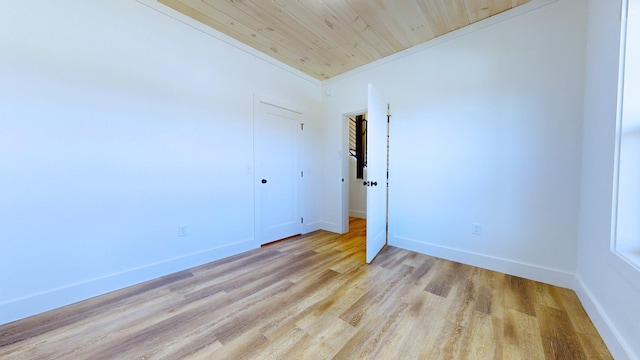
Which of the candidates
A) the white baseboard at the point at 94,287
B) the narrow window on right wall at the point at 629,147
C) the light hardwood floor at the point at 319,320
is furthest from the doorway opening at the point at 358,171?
the narrow window on right wall at the point at 629,147

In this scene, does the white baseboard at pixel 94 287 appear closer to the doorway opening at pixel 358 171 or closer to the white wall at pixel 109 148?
the white wall at pixel 109 148

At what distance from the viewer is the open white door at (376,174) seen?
250 centimetres

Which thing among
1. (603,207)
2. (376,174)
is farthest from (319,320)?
(603,207)

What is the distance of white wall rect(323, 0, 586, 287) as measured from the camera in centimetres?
198

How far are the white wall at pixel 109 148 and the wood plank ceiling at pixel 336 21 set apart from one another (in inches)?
13.3

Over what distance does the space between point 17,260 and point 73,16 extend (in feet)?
6.30

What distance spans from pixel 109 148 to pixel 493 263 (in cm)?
390

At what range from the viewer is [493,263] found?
7.62 feet

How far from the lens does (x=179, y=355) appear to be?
1.27 meters

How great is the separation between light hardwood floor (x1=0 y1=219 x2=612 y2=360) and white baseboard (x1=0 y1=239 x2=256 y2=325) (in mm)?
73

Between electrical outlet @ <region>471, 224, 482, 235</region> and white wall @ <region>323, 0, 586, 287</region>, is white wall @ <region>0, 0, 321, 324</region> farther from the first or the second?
electrical outlet @ <region>471, 224, 482, 235</region>

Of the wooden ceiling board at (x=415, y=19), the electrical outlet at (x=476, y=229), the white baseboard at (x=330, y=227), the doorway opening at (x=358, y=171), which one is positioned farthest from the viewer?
the doorway opening at (x=358, y=171)

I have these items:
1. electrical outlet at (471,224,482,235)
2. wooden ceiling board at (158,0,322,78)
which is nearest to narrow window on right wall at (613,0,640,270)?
electrical outlet at (471,224,482,235)

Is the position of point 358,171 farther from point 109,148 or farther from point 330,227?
point 109,148
